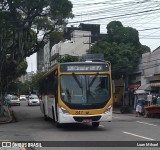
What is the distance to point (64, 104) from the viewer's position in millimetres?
19391

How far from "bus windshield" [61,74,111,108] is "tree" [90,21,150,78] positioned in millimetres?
Result: 28510

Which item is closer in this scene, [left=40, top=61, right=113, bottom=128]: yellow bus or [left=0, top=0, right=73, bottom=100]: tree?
[left=40, top=61, right=113, bottom=128]: yellow bus

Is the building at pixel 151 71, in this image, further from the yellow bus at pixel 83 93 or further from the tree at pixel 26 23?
the yellow bus at pixel 83 93

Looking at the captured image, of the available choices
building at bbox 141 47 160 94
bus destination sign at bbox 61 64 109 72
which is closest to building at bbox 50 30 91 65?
building at bbox 141 47 160 94

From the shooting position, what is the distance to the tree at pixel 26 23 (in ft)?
98.5

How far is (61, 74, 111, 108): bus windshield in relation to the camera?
19.5 meters

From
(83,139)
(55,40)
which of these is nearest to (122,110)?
(55,40)

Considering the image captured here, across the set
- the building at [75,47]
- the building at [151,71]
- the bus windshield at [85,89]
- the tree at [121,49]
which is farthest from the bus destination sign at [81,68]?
the building at [75,47]

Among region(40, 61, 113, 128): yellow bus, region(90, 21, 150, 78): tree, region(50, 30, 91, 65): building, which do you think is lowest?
region(40, 61, 113, 128): yellow bus

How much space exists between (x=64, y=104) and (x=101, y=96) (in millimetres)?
1729

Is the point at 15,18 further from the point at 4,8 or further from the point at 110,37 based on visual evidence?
the point at 110,37

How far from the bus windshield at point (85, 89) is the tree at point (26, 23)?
35.8ft

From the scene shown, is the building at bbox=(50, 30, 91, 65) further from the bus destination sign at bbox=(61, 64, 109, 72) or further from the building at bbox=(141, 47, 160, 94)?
the bus destination sign at bbox=(61, 64, 109, 72)

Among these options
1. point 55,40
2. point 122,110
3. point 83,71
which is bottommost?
point 122,110
